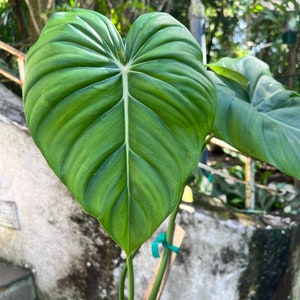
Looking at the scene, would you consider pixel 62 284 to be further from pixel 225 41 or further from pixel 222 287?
pixel 225 41

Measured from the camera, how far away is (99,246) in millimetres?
1908

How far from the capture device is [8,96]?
6.91ft

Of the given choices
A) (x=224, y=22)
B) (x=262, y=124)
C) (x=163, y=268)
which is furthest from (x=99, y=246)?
(x=224, y=22)

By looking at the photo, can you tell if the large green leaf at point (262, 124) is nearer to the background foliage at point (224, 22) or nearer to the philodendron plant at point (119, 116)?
the philodendron plant at point (119, 116)

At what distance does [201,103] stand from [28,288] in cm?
167

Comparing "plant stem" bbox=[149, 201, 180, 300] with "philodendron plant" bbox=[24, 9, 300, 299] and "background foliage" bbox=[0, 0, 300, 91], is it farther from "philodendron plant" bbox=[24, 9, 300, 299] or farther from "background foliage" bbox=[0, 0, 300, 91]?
"background foliage" bbox=[0, 0, 300, 91]

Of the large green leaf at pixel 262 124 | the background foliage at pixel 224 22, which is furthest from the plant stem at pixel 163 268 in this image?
the background foliage at pixel 224 22

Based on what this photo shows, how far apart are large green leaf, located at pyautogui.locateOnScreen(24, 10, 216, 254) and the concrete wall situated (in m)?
0.91

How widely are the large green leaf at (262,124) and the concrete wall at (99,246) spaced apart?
650mm

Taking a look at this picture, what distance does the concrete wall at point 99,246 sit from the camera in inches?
65.4

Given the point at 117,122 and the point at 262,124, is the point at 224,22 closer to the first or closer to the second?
the point at 262,124

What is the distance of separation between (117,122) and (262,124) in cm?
37

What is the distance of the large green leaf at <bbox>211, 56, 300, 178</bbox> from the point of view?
0.94 m

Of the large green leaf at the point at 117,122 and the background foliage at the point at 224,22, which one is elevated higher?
the large green leaf at the point at 117,122
